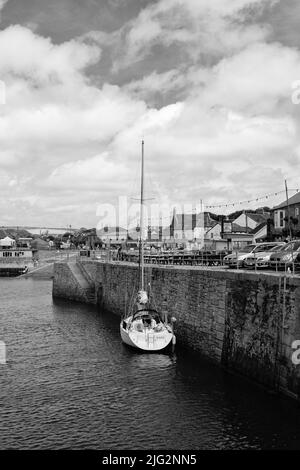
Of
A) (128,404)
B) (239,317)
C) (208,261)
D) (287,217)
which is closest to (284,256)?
(239,317)

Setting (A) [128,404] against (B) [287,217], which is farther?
(B) [287,217]

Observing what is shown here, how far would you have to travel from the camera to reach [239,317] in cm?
2342

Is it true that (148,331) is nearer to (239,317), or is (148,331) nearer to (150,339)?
(150,339)

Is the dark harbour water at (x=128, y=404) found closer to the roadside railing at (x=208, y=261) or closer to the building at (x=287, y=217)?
the roadside railing at (x=208, y=261)

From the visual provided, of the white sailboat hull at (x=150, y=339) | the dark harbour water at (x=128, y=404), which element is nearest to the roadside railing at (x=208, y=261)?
the white sailboat hull at (x=150, y=339)

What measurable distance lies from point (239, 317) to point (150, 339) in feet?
21.7

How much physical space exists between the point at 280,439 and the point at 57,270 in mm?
46063

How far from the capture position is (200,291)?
28.0 meters

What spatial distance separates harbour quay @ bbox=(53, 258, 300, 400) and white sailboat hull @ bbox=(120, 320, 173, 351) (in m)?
1.56

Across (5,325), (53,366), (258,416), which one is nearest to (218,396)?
(258,416)

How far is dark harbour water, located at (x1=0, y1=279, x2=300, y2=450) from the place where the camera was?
54.8ft

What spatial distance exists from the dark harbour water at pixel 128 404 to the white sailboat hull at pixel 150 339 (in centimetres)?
52

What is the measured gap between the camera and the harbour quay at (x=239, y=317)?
63.7 feet
